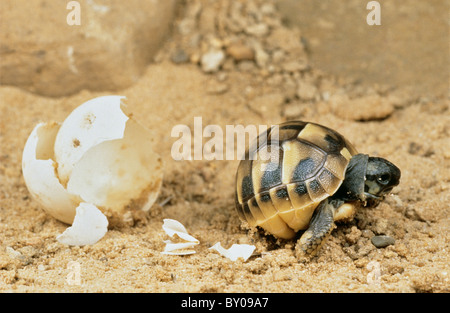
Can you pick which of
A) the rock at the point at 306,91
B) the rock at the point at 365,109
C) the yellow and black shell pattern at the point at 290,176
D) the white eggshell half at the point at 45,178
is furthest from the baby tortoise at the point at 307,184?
the rock at the point at 306,91

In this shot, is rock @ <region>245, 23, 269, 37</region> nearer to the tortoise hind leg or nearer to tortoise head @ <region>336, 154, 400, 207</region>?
tortoise head @ <region>336, 154, 400, 207</region>

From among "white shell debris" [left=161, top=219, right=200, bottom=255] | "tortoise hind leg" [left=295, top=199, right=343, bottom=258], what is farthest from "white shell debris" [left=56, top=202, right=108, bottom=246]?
"tortoise hind leg" [left=295, top=199, right=343, bottom=258]

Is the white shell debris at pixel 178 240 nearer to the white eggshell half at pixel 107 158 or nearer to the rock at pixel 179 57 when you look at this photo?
the white eggshell half at pixel 107 158

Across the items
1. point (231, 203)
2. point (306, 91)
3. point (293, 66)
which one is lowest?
point (231, 203)

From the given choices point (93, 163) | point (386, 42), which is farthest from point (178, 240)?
point (386, 42)

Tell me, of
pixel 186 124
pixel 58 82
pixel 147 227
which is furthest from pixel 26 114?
pixel 147 227

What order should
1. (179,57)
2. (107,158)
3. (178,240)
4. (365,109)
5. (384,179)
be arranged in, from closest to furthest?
(384,179)
(178,240)
(107,158)
(365,109)
(179,57)

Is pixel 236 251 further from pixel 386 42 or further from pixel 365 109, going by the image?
pixel 386 42
